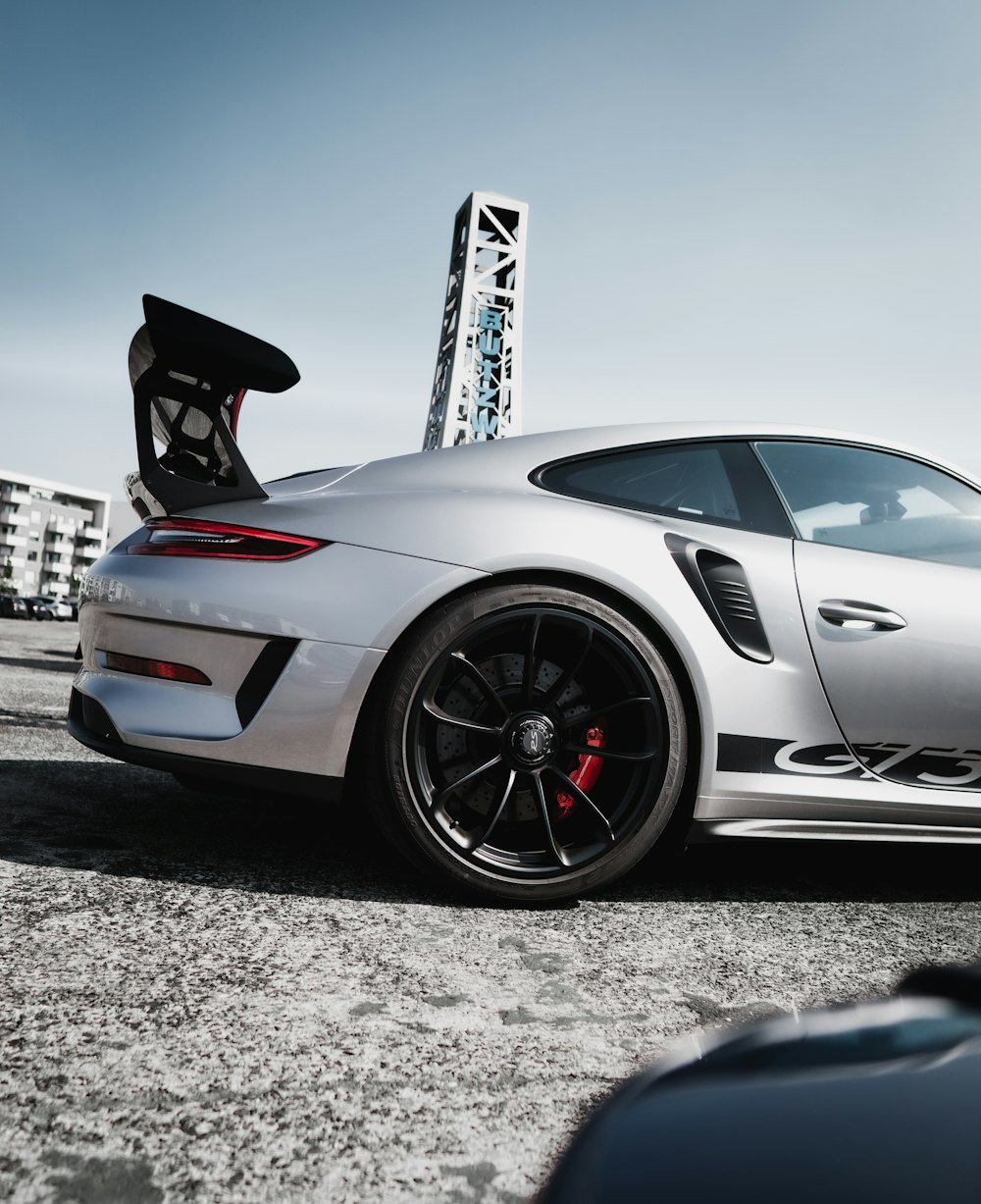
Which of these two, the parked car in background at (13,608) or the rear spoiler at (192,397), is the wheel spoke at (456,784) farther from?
the parked car in background at (13,608)

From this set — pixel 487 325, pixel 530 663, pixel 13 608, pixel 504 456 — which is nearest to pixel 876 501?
pixel 504 456

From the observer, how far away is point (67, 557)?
104 m

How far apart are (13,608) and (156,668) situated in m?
60.4

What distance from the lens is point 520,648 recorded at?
237 cm

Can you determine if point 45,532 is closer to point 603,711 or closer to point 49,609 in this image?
point 49,609

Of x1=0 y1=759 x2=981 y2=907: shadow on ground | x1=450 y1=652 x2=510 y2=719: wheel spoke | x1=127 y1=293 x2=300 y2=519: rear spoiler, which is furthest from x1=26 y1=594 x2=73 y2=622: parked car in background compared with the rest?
x1=450 y1=652 x2=510 y2=719: wheel spoke

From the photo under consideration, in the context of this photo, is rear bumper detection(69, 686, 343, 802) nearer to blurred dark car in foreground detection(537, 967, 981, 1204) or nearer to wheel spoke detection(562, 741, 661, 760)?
wheel spoke detection(562, 741, 661, 760)

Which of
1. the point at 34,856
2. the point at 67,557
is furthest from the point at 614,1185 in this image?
the point at 67,557

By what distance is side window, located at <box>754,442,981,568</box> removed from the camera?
266 centimetres

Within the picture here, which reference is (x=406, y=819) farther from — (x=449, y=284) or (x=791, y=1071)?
(x=449, y=284)

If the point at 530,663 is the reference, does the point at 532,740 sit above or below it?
below

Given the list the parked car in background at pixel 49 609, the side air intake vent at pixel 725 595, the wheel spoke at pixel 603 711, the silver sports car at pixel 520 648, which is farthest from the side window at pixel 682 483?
the parked car in background at pixel 49 609

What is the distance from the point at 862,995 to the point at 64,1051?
1380 mm

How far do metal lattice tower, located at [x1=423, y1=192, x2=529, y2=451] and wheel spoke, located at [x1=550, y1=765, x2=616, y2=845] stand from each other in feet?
61.9
